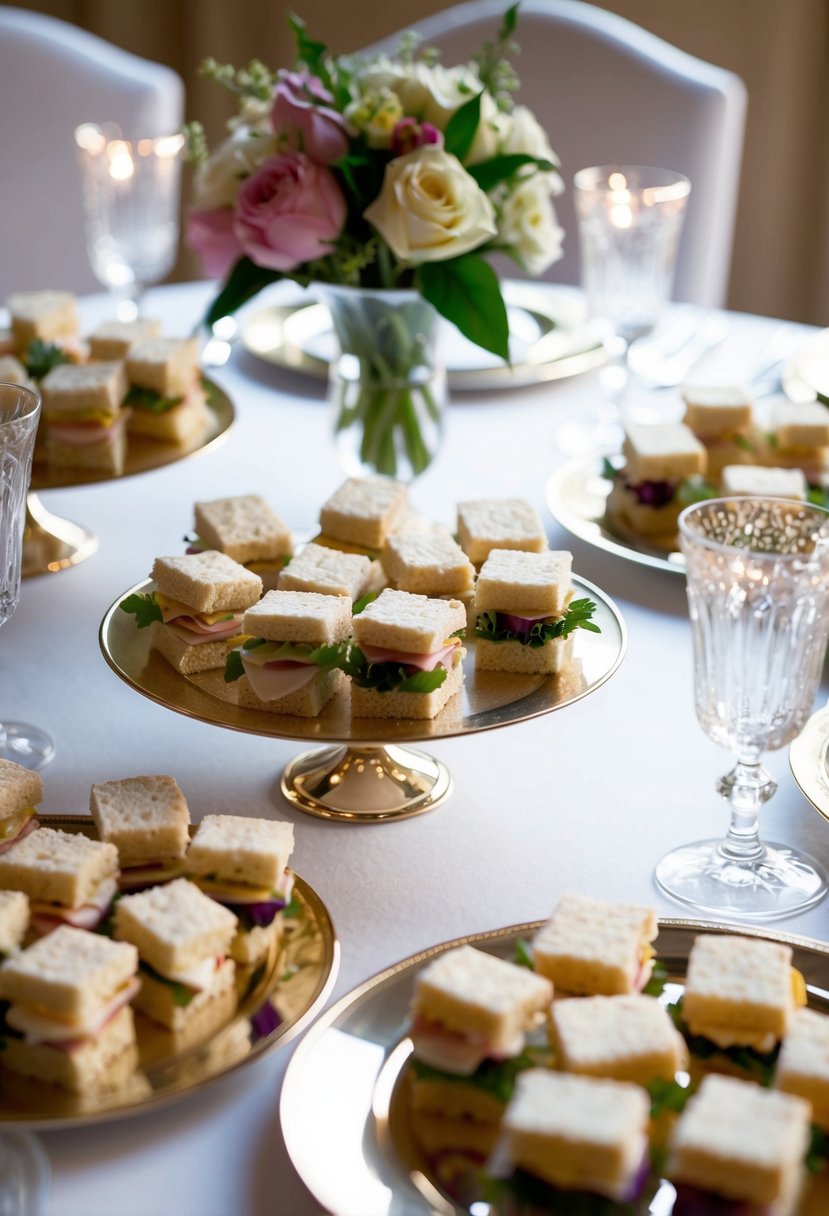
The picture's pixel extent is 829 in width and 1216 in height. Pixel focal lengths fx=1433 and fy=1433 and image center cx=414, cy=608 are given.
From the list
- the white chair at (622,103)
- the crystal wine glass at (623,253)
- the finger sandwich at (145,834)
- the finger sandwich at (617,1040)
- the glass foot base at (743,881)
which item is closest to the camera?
the finger sandwich at (617,1040)

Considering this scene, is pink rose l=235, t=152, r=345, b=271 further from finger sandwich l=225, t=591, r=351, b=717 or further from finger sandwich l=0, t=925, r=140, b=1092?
finger sandwich l=0, t=925, r=140, b=1092

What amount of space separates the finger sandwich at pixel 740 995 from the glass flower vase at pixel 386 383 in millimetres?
1225

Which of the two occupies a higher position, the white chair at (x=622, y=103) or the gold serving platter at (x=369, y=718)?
the white chair at (x=622, y=103)

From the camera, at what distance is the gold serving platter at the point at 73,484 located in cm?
206

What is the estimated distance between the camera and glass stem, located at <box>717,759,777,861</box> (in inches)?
55.2

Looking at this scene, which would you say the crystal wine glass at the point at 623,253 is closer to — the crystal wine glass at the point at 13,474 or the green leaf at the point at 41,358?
the green leaf at the point at 41,358

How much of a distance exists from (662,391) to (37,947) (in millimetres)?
1887

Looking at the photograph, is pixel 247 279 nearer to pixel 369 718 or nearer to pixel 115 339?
pixel 115 339

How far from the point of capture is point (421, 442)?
7.27 feet

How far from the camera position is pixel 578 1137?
3.00 feet

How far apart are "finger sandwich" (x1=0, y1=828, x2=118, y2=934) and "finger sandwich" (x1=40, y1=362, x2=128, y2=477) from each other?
0.97 meters

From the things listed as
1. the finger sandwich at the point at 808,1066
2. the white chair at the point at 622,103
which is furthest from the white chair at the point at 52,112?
the finger sandwich at the point at 808,1066

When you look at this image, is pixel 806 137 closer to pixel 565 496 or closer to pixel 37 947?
pixel 565 496

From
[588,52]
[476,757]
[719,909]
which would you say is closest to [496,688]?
[476,757]
